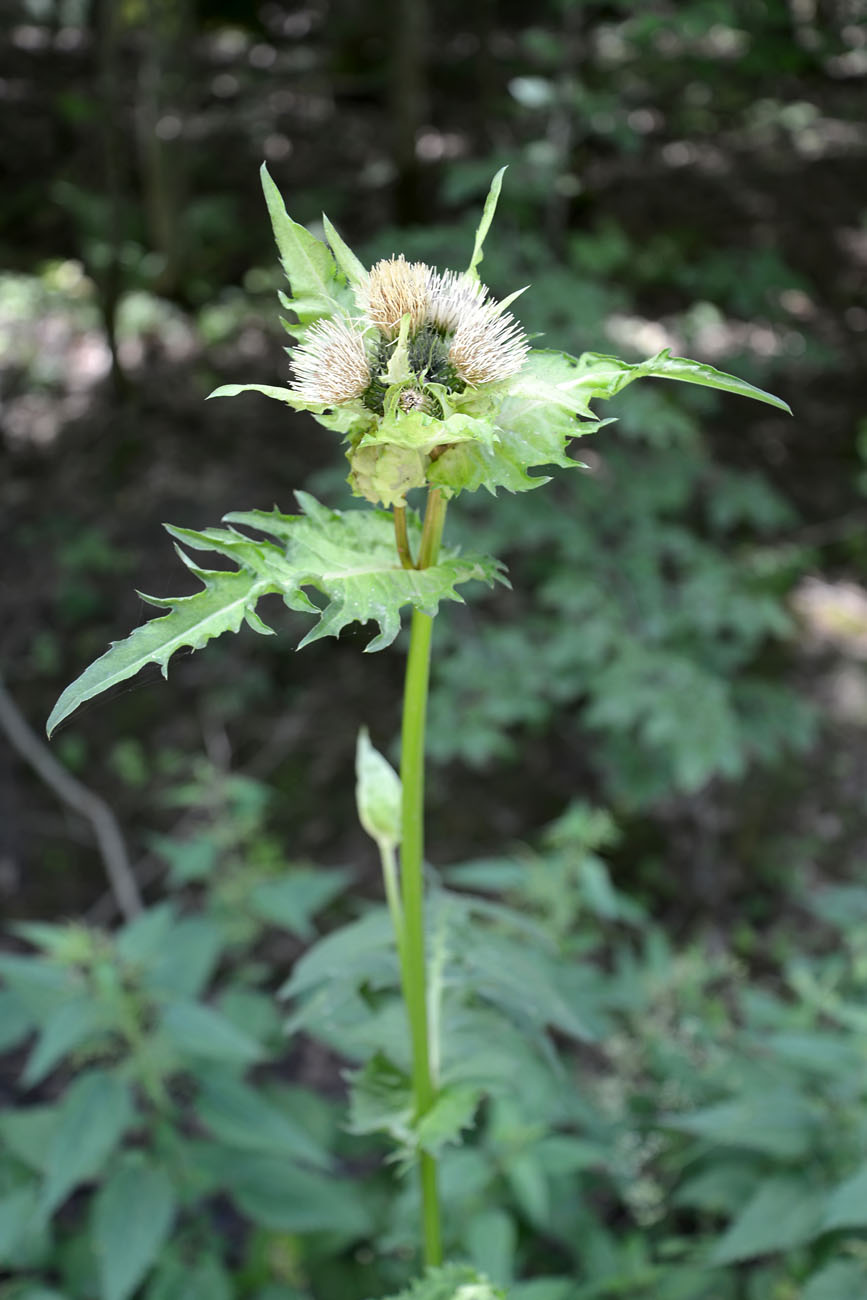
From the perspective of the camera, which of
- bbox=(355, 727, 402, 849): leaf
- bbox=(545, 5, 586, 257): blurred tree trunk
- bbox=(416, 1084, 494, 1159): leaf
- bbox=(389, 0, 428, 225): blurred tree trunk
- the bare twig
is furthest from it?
bbox=(389, 0, 428, 225): blurred tree trunk

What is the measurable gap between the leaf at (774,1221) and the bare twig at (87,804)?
6.71 feet

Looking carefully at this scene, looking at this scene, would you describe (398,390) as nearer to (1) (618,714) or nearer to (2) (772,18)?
A: (1) (618,714)

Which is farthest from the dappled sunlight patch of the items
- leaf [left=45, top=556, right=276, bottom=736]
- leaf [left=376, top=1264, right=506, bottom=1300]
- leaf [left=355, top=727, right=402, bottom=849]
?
leaf [left=45, top=556, right=276, bottom=736]

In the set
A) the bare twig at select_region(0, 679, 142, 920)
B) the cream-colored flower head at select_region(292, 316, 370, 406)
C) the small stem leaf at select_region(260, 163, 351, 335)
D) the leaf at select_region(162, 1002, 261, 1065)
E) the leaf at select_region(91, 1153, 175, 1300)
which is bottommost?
the leaf at select_region(91, 1153, 175, 1300)

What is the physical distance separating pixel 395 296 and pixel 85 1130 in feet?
5.11

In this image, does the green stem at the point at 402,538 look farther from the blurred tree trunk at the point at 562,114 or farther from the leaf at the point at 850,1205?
the blurred tree trunk at the point at 562,114

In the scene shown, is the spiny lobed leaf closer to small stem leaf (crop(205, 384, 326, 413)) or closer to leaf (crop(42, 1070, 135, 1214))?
small stem leaf (crop(205, 384, 326, 413))

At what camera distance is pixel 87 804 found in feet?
12.0

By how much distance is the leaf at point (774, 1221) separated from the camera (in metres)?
1.67

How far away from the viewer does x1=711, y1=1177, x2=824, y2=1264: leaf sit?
167 cm

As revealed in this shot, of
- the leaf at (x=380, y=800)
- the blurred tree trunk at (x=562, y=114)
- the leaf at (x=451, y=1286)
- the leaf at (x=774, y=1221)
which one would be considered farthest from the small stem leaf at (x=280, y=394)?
the blurred tree trunk at (x=562, y=114)

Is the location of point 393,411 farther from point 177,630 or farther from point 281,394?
point 177,630

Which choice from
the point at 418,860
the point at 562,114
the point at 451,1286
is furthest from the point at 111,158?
the point at 451,1286

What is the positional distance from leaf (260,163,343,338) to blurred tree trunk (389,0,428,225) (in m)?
4.70
